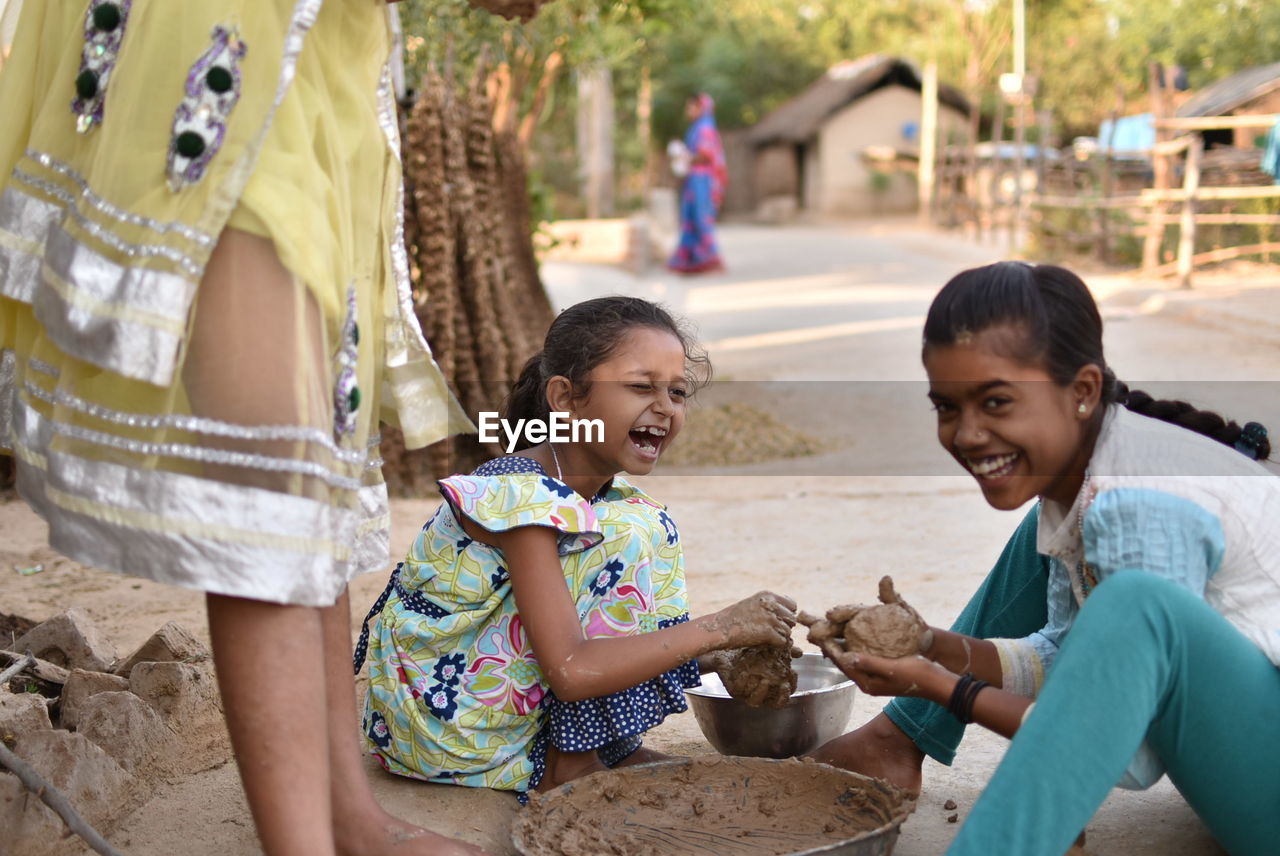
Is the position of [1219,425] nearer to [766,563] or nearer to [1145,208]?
[766,563]

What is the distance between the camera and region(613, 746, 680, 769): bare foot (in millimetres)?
2523

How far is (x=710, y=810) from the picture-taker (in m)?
2.35

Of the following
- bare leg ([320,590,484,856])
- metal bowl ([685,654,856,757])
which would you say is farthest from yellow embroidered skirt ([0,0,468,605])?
metal bowl ([685,654,856,757])

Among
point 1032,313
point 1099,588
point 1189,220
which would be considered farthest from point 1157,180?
point 1099,588

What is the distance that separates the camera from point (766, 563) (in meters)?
4.25

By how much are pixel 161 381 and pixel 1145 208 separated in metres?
16.4

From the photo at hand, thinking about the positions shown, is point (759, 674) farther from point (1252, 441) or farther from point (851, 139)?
point (851, 139)

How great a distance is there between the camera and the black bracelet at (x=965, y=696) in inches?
78.2

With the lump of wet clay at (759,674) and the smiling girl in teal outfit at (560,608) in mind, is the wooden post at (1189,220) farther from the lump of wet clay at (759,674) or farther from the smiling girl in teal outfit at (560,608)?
the lump of wet clay at (759,674)

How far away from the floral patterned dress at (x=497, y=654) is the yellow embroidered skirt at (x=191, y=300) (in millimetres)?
613

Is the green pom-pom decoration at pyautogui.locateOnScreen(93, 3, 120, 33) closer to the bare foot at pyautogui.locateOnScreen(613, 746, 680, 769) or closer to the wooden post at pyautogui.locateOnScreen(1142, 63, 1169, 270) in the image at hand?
the bare foot at pyautogui.locateOnScreen(613, 746, 680, 769)

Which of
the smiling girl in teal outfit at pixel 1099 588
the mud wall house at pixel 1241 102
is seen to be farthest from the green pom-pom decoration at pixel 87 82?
the mud wall house at pixel 1241 102

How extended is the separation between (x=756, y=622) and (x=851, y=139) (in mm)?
33451

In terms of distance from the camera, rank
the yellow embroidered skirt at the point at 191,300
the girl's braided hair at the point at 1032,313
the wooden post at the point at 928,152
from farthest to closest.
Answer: the wooden post at the point at 928,152 → the girl's braided hair at the point at 1032,313 → the yellow embroidered skirt at the point at 191,300
